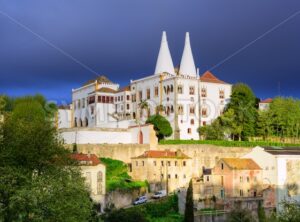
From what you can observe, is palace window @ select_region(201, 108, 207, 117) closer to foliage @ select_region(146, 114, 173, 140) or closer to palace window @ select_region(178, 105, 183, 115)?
palace window @ select_region(178, 105, 183, 115)

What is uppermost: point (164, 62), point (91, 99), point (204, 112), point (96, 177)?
point (164, 62)

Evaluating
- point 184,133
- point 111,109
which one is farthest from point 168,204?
point 111,109

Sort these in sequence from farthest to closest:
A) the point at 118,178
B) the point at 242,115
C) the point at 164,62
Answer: the point at 164,62
the point at 242,115
the point at 118,178

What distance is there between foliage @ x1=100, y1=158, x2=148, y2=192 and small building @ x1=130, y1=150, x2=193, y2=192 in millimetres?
932

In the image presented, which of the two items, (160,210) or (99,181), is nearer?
(99,181)

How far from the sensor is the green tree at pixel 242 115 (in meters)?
68.0

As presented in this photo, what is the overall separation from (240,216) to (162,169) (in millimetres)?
9234

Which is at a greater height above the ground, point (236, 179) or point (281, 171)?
point (281, 171)

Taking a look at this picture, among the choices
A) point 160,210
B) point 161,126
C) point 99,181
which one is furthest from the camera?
point 161,126

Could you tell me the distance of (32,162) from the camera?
30094mm

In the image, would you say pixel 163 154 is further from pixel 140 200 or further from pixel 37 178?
pixel 37 178

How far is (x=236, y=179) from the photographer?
174ft

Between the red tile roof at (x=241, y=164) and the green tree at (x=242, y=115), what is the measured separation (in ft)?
39.1

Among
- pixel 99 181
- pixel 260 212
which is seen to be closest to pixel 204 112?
pixel 260 212
